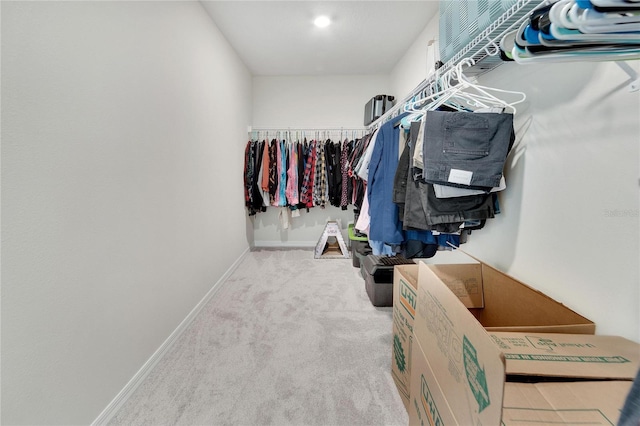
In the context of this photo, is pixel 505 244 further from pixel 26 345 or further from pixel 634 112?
pixel 26 345

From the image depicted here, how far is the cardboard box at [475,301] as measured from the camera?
3.47 ft

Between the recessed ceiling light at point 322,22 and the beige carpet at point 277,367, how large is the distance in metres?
2.54

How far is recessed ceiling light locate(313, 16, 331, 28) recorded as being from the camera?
2334 mm

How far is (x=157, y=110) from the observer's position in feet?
5.11

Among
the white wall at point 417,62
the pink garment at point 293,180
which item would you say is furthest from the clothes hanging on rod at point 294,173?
the white wall at point 417,62

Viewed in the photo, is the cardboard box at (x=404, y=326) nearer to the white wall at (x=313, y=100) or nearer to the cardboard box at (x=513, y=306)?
the cardboard box at (x=513, y=306)

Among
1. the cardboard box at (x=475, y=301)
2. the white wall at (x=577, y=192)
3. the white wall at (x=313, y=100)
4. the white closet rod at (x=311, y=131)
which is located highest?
the white wall at (x=313, y=100)

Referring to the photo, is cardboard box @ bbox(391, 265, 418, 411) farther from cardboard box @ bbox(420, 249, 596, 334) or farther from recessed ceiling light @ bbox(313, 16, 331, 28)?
recessed ceiling light @ bbox(313, 16, 331, 28)

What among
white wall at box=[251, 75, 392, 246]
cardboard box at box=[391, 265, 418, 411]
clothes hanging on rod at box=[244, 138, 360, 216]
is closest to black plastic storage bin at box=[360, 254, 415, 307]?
cardboard box at box=[391, 265, 418, 411]

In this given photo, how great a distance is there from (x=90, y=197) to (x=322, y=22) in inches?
93.7

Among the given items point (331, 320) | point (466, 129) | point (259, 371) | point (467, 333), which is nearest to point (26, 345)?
point (259, 371)

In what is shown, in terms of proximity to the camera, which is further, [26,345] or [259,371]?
[259,371]

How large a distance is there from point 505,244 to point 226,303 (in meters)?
2.10

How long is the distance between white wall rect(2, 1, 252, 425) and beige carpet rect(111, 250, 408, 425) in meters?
0.21
